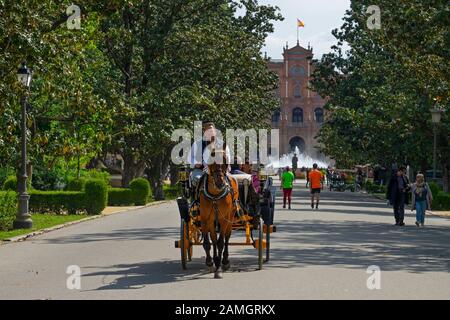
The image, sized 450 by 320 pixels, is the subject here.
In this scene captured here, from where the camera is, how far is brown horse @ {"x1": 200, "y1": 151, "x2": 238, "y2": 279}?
14430 mm

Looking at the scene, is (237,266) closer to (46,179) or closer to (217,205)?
(217,205)

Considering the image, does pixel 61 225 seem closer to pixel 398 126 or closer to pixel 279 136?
pixel 398 126

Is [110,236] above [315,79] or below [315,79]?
below

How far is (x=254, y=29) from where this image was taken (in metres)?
64.0

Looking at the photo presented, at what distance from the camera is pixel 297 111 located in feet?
561

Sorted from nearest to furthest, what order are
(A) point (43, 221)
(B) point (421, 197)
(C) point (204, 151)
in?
1. (C) point (204, 151)
2. (A) point (43, 221)
3. (B) point (421, 197)

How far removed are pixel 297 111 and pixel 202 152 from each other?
156442 mm

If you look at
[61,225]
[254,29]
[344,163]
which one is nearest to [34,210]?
[61,225]

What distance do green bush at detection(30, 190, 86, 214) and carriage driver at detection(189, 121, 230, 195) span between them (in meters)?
20.5

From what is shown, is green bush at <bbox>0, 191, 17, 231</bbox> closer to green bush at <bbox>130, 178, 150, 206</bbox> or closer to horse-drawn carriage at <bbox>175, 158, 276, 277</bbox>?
horse-drawn carriage at <bbox>175, 158, 276, 277</bbox>

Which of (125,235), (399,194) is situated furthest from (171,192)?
(125,235)

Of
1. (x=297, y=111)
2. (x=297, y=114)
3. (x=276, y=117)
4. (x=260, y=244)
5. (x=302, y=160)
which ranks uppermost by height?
(x=297, y=111)

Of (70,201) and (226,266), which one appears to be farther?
(70,201)
